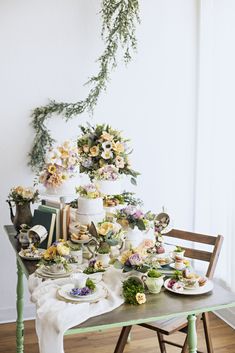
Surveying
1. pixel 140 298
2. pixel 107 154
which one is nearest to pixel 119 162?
pixel 107 154

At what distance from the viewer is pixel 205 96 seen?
372 centimetres

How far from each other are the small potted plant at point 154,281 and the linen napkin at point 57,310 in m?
0.12

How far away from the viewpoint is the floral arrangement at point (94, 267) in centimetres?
213

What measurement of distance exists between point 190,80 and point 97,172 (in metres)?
1.48

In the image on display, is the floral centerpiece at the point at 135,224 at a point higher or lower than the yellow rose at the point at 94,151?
lower

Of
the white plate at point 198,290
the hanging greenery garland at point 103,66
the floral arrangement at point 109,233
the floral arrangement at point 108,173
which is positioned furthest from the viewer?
the hanging greenery garland at point 103,66

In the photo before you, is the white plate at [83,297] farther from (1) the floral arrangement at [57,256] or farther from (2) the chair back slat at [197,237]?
(2) the chair back slat at [197,237]

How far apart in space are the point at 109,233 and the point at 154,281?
0.38 meters

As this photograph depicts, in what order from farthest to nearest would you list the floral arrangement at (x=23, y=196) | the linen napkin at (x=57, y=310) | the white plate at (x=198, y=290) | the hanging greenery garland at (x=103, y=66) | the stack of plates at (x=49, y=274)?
the hanging greenery garland at (x=103, y=66) < the floral arrangement at (x=23, y=196) < the stack of plates at (x=49, y=274) < the white plate at (x=198, y=290) < the linen napkin at (x=57, y=310)

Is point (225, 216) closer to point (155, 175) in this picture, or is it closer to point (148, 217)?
point (155, 175)

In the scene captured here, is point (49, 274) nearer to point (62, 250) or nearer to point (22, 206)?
point (62, 250)

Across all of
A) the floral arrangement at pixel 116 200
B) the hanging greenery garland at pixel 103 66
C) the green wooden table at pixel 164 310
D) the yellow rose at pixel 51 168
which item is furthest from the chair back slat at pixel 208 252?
the hanging greenery garland at pixel 103 66

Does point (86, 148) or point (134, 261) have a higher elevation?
point (86, 148)

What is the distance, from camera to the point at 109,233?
2.21 metres
